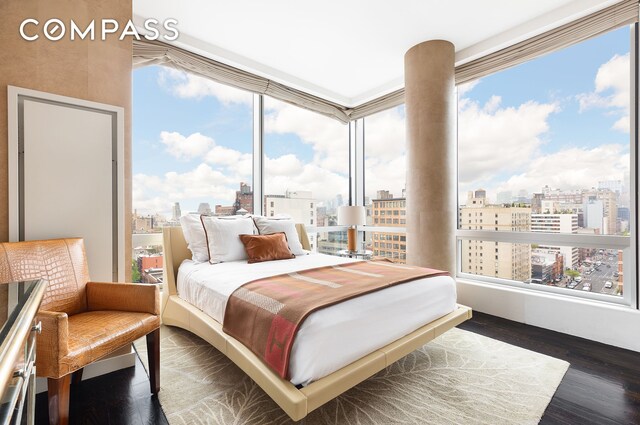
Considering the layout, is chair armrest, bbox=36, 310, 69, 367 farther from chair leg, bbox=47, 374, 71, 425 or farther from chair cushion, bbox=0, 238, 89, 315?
chair cushion, bbox=0, 238, 89, 315

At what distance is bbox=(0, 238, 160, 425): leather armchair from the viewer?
1.36 meters

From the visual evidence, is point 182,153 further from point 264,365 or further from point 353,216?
point 264,365

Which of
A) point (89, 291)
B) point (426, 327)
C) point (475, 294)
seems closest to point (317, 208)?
point (475, 294)

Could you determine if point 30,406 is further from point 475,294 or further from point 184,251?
point 475,294

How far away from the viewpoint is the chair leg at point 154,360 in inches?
72.0

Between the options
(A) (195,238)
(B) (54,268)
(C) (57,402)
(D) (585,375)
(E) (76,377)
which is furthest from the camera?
(A) (195,238)

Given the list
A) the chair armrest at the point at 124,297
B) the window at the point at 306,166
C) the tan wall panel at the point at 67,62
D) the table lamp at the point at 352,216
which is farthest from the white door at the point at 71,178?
the table lamp at the point at 352,216

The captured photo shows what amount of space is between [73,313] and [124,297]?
0.31 metres

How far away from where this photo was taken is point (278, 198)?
4.35 meters

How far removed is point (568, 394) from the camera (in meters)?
1.87

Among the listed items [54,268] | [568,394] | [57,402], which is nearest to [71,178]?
[54,268]

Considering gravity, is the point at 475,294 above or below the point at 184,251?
below

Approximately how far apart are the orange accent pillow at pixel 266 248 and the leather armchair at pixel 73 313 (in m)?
1.13

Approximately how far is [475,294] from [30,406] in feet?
11.8
